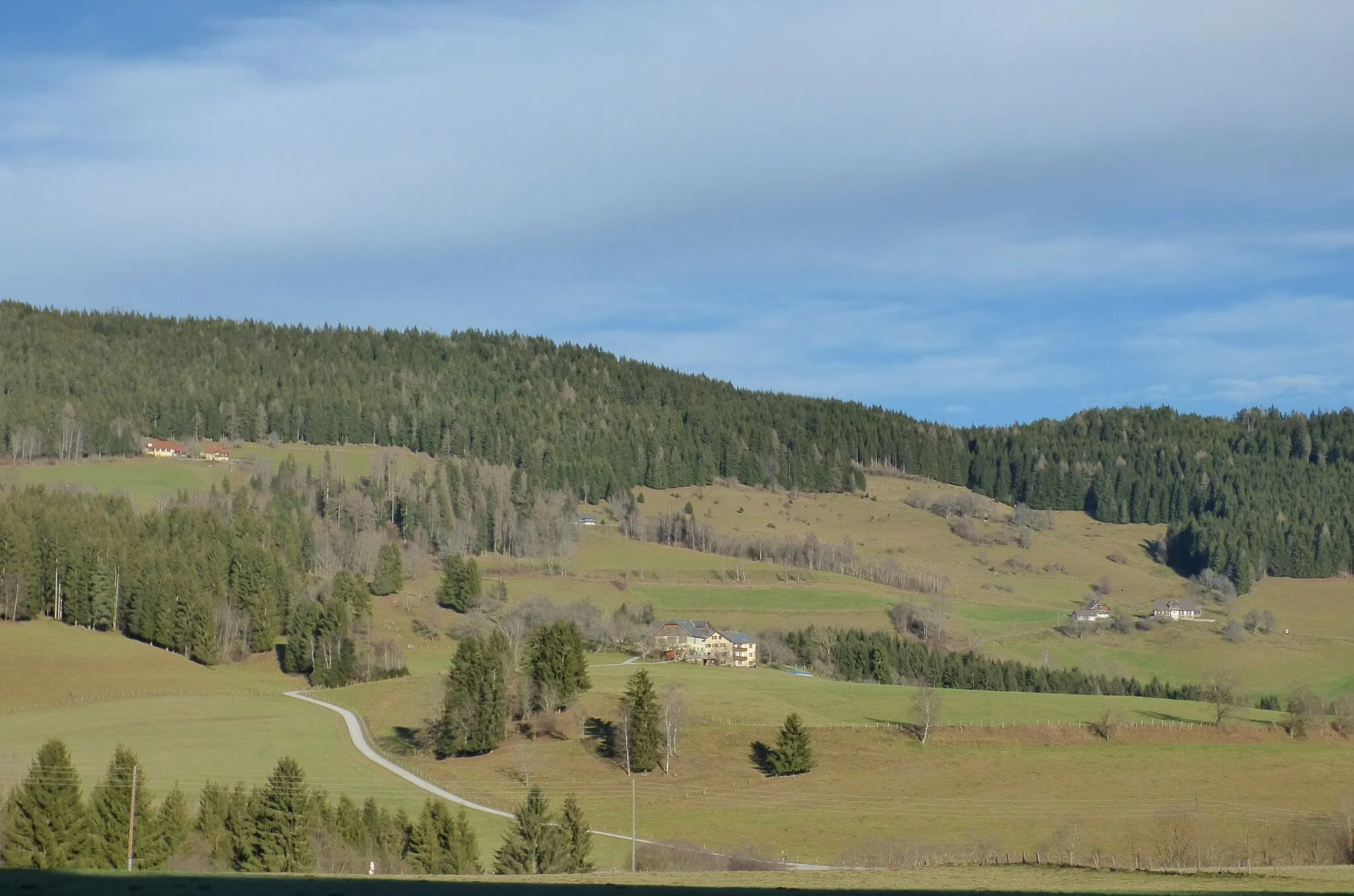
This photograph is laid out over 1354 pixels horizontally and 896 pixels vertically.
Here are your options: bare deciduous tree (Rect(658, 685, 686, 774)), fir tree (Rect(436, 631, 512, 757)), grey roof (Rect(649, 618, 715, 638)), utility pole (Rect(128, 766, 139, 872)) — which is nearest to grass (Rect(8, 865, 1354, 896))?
utility pole (Rect(128, 766, 139, 872))

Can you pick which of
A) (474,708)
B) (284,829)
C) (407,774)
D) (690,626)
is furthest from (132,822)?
(690,626)

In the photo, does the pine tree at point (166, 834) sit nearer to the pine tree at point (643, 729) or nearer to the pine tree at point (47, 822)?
the pine tree at point (47, 822)

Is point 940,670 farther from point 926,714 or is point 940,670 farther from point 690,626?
point 926,714

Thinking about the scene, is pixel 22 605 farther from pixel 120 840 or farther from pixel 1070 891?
pixel 1070 891

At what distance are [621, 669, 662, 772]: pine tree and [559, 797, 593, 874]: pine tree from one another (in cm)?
2487

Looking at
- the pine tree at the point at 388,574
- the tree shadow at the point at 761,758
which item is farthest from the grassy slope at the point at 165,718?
the pine tree at the point at 388,574

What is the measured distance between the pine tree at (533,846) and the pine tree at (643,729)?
93.5 feet

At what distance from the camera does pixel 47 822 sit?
6228 centimetres

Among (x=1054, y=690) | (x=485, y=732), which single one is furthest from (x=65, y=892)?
(x=1054, y=690)

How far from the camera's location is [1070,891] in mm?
38406

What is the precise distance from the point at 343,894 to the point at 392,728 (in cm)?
7417

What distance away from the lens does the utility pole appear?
60594 millimetres

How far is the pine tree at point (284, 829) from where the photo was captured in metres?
62.9

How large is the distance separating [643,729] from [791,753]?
1046 centimetres
